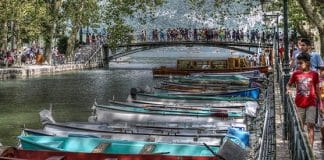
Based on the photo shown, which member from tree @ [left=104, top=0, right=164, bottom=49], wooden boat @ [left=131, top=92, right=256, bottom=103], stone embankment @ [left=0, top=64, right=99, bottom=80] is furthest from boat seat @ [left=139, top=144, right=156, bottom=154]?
stone embankment @ [left=0, top=64, right=99, bottom=80]

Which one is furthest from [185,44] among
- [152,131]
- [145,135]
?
[145,135]

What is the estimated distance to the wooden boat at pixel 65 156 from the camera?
13.1 metres

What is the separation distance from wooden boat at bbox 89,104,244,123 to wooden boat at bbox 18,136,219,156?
5.44 meters

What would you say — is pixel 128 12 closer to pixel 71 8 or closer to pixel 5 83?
pixel 5 83

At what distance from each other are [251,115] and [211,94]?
696cm

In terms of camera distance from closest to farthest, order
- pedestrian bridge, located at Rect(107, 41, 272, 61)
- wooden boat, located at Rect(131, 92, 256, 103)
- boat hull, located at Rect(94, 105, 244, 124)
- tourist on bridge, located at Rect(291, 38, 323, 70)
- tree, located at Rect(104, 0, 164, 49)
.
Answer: tourist on bridge, located at Rect(291, 38, 323, 70)
boat hull, located at Rect(94, 105, 244, 124)
wooden boat, located at Rect(131, 92, 256, 103)
tree, located at Rect(104, 0, 164, 49)
pedestrian bridge, located at Rect(107, 41, 272, 61)

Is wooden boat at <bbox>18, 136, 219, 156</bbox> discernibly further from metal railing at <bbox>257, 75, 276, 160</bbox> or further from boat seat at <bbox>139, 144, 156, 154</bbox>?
metal railing at <bbox>257, 75, 276, 160</bbox>

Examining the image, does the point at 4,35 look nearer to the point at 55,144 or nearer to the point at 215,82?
the point at 215,82

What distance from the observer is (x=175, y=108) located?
2372 centimetres

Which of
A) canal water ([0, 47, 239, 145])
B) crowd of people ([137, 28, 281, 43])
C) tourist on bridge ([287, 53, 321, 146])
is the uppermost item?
crowd of people ([137, 28, 281, 43])

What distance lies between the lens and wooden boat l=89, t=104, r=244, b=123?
72.0 feet

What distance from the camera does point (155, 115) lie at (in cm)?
2244

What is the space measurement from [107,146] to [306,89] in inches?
199

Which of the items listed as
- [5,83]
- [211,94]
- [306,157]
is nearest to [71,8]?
[5,83]
